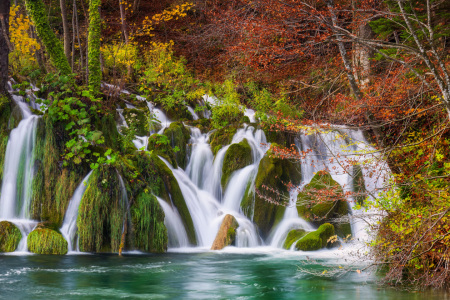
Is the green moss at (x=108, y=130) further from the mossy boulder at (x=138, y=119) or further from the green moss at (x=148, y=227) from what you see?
the green moss at (x=148, y=227)

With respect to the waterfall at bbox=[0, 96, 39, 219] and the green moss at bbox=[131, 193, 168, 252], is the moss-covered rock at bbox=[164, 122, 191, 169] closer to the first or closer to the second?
the green moss at bbox=[131, 193, 168, 252]

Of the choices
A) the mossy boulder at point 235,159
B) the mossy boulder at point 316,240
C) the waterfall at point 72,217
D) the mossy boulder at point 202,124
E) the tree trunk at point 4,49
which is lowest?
the mossy boulder at point 316,240

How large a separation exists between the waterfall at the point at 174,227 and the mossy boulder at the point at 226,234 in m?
0.82

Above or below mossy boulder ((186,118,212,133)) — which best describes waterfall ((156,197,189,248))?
below

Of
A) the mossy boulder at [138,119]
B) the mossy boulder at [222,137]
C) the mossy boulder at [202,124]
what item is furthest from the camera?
the mossy boulder at [202,124]

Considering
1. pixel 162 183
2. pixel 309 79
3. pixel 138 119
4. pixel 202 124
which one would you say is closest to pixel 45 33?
pixel 138 119

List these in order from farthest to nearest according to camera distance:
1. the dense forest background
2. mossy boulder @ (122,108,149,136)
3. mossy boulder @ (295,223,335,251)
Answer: mossy boulder @ (122,108,149,136), mossy boulder @ (295,223,335,251), the dense forest background

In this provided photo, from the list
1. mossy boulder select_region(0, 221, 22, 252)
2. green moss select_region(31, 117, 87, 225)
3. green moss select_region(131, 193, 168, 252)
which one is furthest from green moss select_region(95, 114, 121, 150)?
Result: mossy boulder select_region(0, 221, 22, 252)

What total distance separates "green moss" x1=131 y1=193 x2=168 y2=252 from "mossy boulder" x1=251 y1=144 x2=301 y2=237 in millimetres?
2658

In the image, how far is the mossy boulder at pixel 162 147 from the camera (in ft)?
42.8

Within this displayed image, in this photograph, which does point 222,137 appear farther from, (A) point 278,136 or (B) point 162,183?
(B) point 162,183

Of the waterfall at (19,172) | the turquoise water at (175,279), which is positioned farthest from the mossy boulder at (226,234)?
the waterfall at (19,172)

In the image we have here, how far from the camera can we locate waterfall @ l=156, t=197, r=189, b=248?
436 inches

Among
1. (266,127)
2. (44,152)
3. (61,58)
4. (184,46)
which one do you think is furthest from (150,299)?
(184,46)
